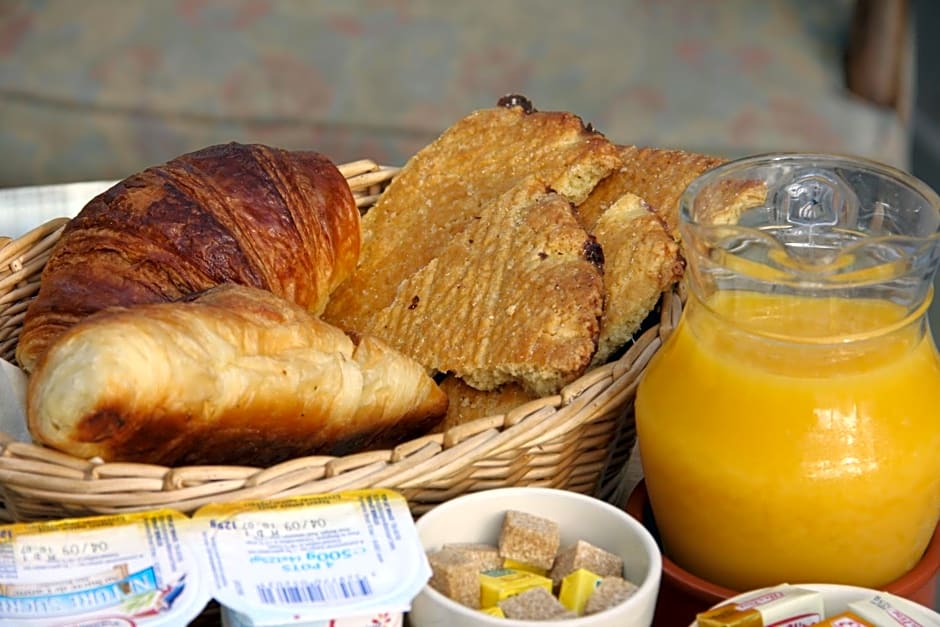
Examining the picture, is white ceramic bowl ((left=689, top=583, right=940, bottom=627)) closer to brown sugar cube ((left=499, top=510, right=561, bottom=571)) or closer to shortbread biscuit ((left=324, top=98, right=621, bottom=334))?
brown sugar cube ((left=499, top=510, right=561, bottom=571))

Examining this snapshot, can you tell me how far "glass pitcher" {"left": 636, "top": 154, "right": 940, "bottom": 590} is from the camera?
0.85 m

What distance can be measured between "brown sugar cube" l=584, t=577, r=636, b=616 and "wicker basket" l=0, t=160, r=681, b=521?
0.51 ft

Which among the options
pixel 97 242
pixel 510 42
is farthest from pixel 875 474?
pixel 510 42

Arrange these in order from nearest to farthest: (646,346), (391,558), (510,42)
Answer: (391,558) → (646,346) → (510,42)

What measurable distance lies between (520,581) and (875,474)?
0.25 metres

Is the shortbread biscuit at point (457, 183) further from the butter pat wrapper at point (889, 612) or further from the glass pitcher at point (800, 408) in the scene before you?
the butter pat wrapper at point (889, 612)

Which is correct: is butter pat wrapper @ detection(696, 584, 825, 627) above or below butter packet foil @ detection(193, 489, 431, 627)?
below

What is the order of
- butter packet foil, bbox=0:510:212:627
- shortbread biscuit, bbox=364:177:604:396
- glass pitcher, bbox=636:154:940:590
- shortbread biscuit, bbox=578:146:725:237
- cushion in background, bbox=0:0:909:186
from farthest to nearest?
cushion in background, bbox=0:0:909:186, shortbread biscuit, bbox=578:146:725:237, shortbread biscuit, bbox=364:177:604:396, glass pitcher, bbox=636:154:940:590, butter packet foil, bbox=0:510:212:627

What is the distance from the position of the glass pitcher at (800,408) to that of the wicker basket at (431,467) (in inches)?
3.2

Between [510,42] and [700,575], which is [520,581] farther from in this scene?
[510,42]

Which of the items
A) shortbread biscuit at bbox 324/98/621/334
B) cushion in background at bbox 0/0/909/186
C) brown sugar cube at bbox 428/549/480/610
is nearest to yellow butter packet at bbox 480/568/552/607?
brown sugar cube at bbox 428/549/480/610

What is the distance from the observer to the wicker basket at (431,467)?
858 millimetres

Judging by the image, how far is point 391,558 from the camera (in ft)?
2.58

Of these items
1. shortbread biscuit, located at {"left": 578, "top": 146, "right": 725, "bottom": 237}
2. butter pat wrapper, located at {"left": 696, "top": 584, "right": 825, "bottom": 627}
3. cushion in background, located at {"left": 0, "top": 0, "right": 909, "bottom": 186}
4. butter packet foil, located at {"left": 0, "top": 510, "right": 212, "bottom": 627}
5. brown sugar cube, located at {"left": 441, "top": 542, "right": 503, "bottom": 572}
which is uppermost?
shortbread biscuit, located at {"left": 578, "top": 146, "right": 725, "bottom": 237}
